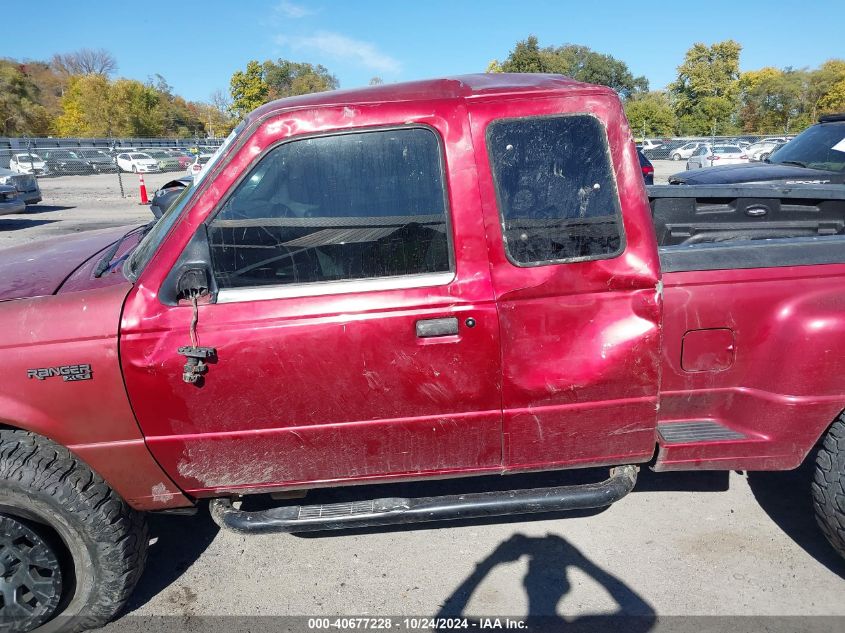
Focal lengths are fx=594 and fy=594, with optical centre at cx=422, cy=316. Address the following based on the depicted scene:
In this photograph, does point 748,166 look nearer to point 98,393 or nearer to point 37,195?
point 98,393

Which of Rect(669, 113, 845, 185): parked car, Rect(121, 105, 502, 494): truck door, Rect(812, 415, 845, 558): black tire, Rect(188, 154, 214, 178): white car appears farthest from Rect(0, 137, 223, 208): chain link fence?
Rect(812, 415, 845, 558): black tire

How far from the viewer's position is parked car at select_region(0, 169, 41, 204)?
49.8ft

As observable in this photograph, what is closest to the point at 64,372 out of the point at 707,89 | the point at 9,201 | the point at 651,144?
the point at 9,201

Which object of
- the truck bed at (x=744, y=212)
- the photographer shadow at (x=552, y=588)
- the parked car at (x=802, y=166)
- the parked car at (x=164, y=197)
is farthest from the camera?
the parked car at (x=802, y=166)

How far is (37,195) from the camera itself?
16391 millimetres

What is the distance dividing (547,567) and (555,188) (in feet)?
5.76

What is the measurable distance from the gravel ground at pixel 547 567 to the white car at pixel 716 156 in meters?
22.0

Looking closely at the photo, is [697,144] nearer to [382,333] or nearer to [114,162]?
[114,162]

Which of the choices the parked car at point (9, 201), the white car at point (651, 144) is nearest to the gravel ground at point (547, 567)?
the parked car at point (9, 201)

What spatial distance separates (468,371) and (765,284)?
1279mm

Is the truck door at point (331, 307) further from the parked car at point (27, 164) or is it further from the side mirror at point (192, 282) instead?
the parked car at point (27, 164)

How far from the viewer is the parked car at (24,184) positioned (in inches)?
597

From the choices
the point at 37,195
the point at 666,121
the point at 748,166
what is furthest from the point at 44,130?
the point at 748,166

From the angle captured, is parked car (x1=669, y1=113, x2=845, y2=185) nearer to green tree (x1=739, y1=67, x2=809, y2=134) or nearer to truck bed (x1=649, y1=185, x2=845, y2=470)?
truck bed (x1=649, y1=185, x2=845, y2=470)
